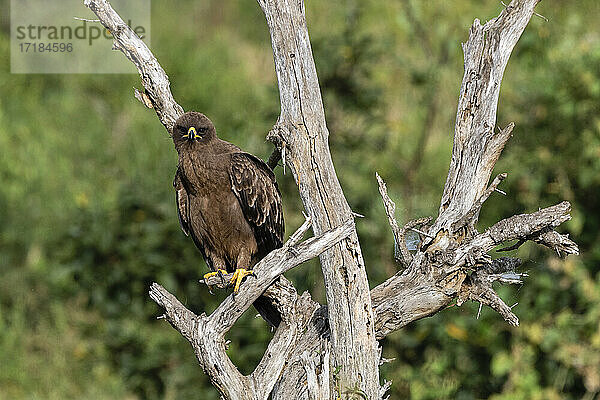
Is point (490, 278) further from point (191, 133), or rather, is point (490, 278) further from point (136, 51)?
point (136, 51)

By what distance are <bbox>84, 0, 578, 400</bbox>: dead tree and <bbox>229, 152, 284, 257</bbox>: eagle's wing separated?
21.8 inches

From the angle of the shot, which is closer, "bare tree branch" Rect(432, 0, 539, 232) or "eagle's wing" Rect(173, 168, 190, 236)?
"bare tree branch" Rect(432, 0, 539, 232)

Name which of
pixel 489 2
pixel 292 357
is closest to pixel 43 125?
pixel 489 2

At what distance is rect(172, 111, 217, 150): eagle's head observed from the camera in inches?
122

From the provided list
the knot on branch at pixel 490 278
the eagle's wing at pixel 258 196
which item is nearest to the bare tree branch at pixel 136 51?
the eagle's wing at pixel 258 196

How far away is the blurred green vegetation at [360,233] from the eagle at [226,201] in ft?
5.49

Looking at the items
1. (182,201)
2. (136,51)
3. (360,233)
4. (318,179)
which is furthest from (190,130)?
(360,233)

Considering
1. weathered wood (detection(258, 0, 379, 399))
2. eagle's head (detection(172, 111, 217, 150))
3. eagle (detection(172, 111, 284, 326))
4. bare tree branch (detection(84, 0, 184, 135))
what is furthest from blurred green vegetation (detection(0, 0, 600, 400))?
weathered wood (detection(258, 0, 379, 399))

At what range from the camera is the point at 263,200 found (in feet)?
10.9

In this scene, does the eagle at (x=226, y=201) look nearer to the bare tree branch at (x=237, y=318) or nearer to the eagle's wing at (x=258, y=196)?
the eagle's wing at (x=258, y=196)

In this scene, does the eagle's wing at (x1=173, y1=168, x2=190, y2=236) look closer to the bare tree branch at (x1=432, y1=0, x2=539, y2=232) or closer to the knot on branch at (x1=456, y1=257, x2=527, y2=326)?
the bare tree branch at (x1=432, y1=0, x2=539, y2=232)

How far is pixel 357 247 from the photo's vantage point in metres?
2.68

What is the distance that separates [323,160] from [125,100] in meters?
6.20

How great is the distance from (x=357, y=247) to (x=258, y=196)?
0.74 meters
